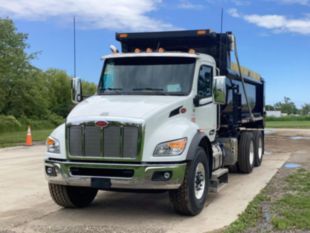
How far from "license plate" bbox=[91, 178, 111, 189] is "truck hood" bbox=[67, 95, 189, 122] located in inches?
36.0

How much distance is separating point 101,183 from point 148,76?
220 cm

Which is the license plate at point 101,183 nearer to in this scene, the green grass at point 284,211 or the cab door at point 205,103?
the green grass at point 284,211

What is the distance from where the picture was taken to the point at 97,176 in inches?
296

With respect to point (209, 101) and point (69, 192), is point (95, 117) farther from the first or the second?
point (209, 101)

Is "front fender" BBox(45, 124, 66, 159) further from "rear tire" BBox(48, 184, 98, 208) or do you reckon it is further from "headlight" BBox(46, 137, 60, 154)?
"rear tire" BBox(48, 184, 98, 208)

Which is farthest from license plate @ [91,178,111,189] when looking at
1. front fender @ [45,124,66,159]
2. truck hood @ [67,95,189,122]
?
truck hood @ [67,95,189,122]

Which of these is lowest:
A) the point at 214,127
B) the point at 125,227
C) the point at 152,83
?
the point at 125,227

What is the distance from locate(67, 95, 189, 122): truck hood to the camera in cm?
753

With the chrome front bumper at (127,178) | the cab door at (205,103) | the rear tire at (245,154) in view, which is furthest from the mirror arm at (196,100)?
the rear tire at (245,154)

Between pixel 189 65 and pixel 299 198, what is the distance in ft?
9.92

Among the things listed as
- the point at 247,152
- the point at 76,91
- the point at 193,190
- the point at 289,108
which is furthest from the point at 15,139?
the point at 289,108

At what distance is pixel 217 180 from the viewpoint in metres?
8.87

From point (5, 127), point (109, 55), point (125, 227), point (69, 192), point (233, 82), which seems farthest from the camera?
point (5, 127)

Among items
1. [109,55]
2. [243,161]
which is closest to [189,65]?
[109,55]
